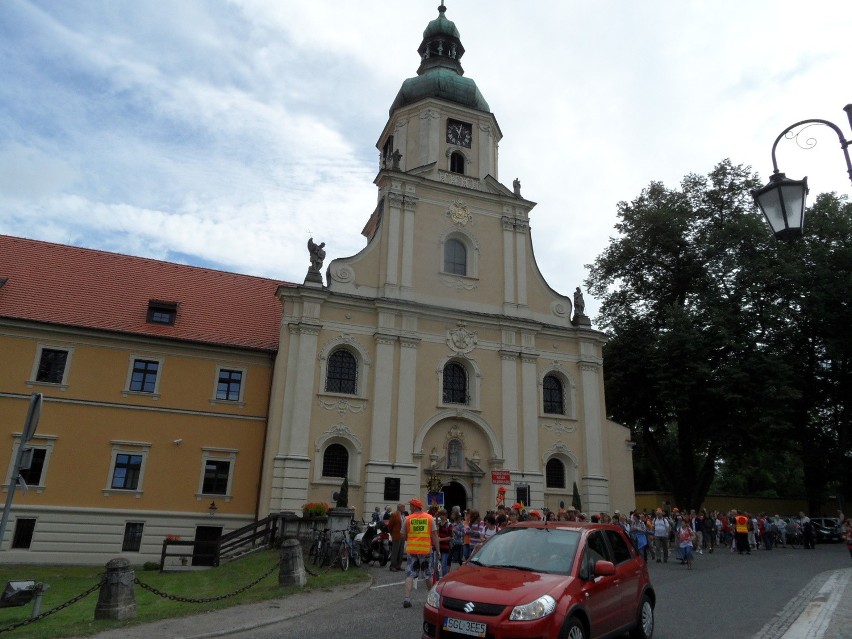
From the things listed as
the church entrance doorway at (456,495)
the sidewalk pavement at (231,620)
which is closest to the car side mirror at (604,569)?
the sidewalk pavement at (231,620)

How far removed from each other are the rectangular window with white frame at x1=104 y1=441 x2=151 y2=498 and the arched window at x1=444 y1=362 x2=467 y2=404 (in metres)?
11.9

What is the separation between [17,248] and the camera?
28.4 m

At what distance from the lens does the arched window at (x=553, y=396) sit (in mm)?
28859

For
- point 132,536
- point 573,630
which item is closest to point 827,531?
point 573,630

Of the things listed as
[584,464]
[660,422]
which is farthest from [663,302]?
[584,464]

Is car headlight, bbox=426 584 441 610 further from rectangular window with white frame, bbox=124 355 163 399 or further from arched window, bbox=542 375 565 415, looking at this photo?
arched window, bbox=542 375 565 415

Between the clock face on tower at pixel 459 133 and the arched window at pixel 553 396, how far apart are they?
12.1 metres

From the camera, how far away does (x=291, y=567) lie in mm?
12977

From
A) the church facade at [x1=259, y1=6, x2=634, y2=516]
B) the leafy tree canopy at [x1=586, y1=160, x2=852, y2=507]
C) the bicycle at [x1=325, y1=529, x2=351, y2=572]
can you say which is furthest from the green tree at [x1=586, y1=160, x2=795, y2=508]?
the bicycle at [x1=325, y1=529, x2=351, y2=572]

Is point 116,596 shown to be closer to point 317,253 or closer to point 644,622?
point 644,622

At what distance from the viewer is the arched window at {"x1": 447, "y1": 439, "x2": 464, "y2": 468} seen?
86.1 ft

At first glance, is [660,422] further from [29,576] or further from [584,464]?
[29,576]

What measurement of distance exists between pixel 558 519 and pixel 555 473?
8.93 meters

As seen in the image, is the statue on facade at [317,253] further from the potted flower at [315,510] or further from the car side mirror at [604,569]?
the car side mirror at [604,569]
